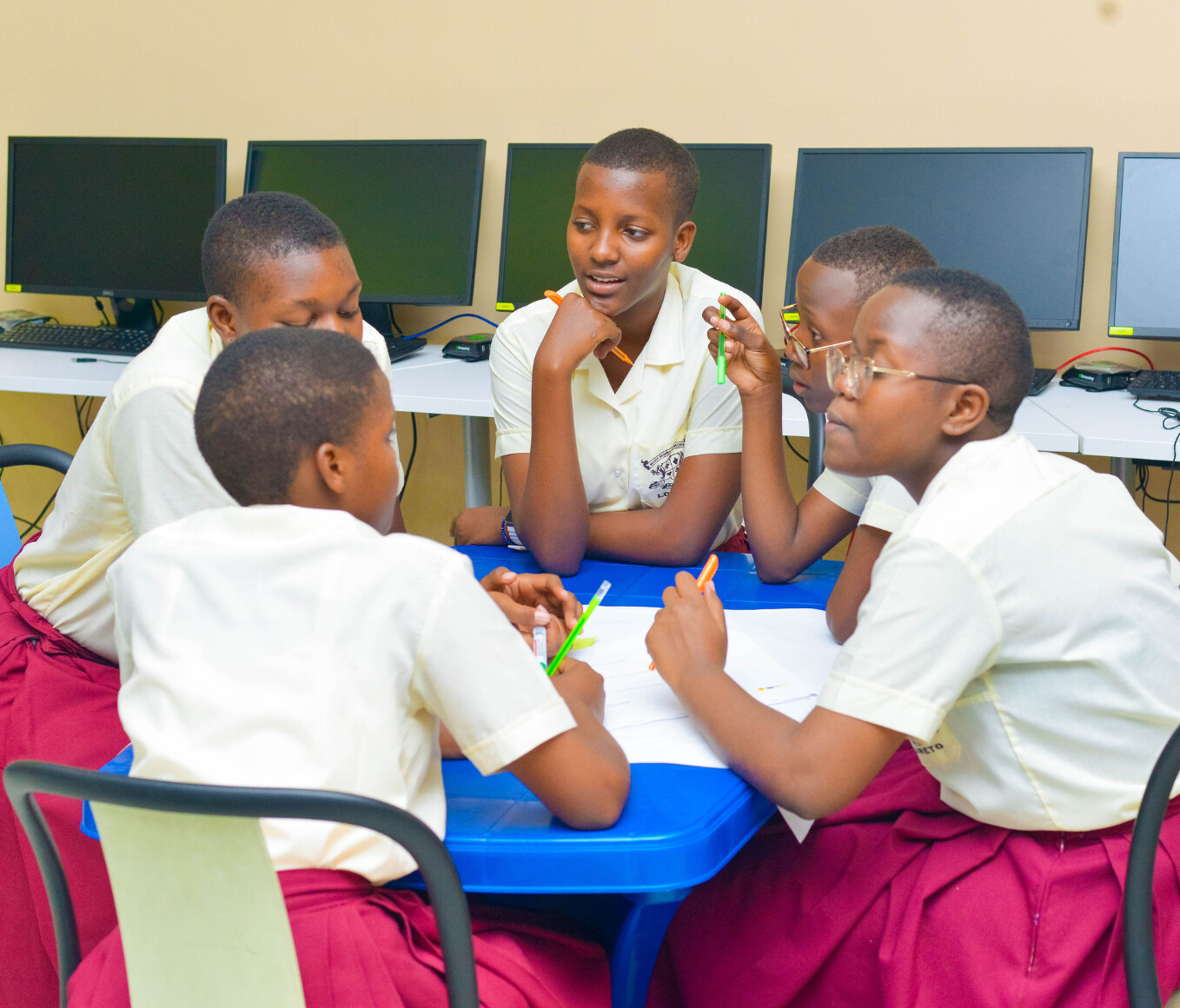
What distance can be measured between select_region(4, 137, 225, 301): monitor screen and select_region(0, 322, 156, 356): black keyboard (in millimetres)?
153

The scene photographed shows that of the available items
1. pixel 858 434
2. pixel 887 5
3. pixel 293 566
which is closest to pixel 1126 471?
pixel 887 5

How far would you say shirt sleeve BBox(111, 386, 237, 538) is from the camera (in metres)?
1.25

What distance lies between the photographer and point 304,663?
843mm

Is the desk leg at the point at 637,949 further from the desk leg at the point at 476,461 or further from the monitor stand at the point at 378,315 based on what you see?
the monitor stand at the point at 378,315

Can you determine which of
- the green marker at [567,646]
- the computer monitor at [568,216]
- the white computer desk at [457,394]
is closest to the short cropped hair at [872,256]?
the green marker at [567,646]

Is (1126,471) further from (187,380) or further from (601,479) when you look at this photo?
(187,380)

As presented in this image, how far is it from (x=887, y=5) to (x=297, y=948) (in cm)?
262

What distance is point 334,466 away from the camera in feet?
3.08

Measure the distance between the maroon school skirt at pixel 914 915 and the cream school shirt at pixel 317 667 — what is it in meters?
0.38

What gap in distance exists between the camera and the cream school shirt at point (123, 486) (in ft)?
4.11

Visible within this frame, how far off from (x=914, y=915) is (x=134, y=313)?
114 inches

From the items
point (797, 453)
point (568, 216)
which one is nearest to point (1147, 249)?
point (797, 453)

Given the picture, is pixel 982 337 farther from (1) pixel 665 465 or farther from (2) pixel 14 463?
(2) pixel 14 463

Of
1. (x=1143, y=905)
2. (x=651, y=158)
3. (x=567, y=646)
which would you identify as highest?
(x=651, y=158)
